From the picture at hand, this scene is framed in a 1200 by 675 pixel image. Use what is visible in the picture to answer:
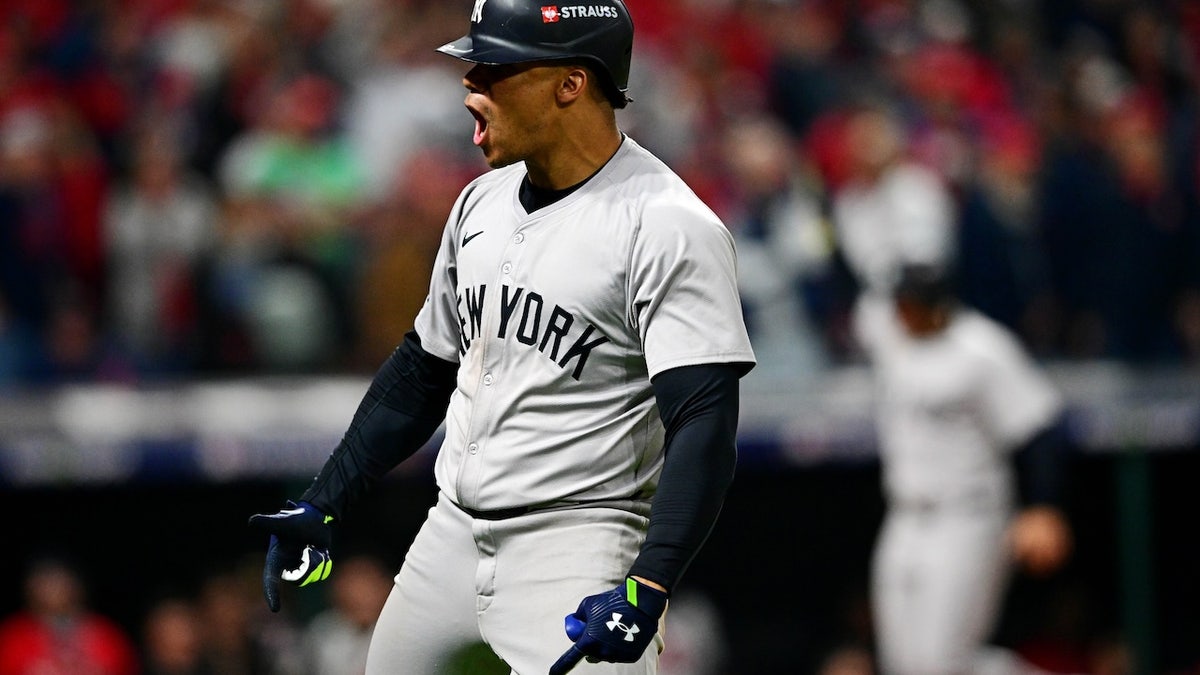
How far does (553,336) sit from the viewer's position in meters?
3.05

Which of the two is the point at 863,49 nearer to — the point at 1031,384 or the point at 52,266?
the point at 1031,384

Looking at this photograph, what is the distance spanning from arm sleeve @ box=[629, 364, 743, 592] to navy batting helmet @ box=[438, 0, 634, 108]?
548mm

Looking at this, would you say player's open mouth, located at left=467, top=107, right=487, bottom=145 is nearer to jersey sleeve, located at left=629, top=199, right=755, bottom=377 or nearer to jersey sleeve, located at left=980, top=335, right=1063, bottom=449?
jersey sleeve, located at left=629, top=199, right=755, bottom=377

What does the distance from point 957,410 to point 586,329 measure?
4198 millimetres

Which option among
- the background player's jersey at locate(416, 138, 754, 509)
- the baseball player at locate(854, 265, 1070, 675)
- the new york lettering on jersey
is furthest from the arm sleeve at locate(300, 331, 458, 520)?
the baseball player at locate(854, 265, 1070, 675)

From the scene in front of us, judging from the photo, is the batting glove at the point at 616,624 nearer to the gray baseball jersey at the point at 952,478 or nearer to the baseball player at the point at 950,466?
the baseball player at the point at 950,466

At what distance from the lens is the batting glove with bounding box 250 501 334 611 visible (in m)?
3.23

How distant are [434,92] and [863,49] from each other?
2713 millimetres

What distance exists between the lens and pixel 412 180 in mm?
7891

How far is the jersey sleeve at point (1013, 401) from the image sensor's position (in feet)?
22.5

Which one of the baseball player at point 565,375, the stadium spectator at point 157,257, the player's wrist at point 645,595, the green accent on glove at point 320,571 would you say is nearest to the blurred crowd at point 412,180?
the stadium spectator at point 157,257

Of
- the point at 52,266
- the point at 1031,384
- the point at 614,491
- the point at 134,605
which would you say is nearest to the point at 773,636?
the point at 1031,384

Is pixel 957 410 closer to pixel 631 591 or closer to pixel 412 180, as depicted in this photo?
pixel 412 180

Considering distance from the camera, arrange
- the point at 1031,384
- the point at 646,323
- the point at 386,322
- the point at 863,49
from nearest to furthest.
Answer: the point at 646,323 < the point at 1031,384 < the point at 386,322 < the point at 863,49
